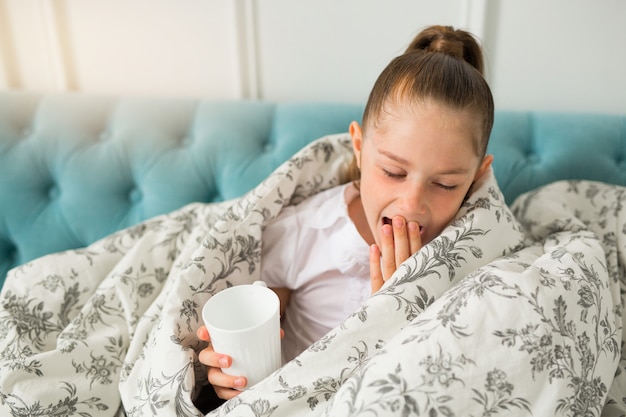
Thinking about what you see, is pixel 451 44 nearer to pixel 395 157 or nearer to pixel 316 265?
pixel 395 157

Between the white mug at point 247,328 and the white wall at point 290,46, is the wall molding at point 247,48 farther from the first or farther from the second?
the white mug at point 247,328

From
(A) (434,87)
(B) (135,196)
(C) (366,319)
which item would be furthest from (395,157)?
(B) (135,196)

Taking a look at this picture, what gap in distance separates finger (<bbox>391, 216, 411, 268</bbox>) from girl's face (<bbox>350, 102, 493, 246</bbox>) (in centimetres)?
1

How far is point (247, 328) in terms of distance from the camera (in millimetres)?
636

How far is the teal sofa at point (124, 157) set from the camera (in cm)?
122

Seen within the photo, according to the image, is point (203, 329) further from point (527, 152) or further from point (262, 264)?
point (527, 152)

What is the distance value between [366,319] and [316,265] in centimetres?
27

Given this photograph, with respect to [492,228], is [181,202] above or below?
below

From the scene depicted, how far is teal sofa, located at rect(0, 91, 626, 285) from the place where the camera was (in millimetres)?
1219

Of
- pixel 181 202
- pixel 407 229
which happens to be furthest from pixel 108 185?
pixel 407 229

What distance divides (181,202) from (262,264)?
14.0 inches

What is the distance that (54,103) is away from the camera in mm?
1278

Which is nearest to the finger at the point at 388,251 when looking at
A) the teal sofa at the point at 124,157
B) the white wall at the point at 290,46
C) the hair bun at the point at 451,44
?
the hair bun at the point at 451,44

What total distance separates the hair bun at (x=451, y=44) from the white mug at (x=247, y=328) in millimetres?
540
